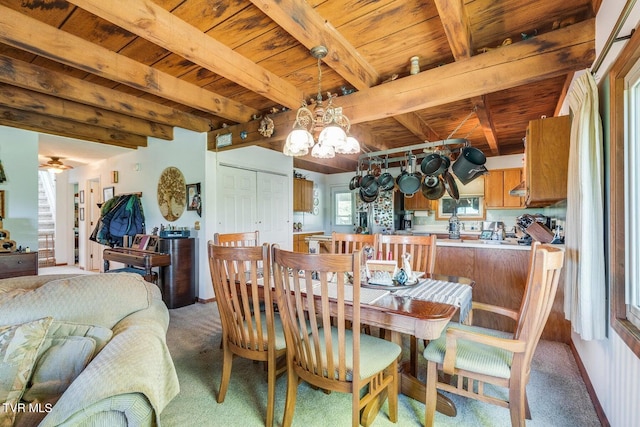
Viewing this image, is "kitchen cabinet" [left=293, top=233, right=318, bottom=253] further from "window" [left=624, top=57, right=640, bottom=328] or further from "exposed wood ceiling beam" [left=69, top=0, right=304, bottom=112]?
"window" [left=624, top=57, right=640, bottom=328]

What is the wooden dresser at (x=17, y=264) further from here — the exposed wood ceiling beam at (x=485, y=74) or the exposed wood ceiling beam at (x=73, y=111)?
the exposed wood ceiling beam at (x=485, y=74)

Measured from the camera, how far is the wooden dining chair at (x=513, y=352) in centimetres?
131

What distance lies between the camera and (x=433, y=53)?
229cm

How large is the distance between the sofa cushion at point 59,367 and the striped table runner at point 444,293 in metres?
1.46

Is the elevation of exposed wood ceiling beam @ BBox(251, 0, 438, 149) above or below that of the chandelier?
above

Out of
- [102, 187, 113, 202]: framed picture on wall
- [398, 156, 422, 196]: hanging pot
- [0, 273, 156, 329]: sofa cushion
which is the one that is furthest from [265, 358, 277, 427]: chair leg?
[102, 187, 113, 202]: framed picture on wall

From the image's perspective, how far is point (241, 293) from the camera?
1.70 meters

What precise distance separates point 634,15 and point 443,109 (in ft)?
7.36

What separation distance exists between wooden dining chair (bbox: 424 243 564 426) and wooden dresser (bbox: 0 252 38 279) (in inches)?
162

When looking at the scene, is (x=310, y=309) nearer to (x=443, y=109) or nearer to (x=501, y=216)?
(x=443, y=109)

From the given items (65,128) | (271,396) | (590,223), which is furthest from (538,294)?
(65,128)

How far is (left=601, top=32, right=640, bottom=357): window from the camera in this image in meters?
1.39

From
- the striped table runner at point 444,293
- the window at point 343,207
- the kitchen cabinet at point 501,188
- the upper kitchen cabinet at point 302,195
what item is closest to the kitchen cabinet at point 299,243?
the upper kitchen cabinet at point 302,195

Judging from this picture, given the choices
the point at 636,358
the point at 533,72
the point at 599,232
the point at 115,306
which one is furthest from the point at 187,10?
the point at 636,358
